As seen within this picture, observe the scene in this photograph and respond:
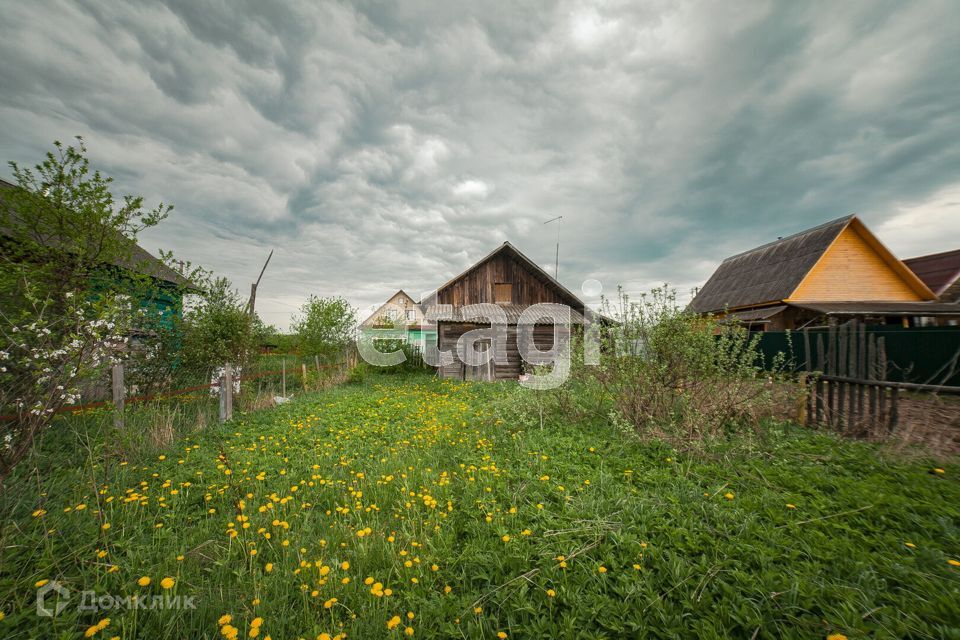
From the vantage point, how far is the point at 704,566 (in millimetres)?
2342

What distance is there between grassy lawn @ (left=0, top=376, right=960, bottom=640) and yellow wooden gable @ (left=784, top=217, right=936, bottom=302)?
17.0m

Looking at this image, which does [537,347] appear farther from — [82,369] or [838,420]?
[82,369]

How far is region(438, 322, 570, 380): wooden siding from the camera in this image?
15141mm

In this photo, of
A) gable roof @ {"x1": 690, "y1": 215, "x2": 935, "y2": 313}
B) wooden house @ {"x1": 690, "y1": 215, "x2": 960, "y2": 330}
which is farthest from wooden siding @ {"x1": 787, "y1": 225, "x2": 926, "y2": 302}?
gable roof @ {"x1": 690, "y1": 215, "x2": 935, "y2": 313}

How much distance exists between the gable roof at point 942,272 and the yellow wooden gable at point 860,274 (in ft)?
5.97

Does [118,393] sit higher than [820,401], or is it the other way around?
[118,393]

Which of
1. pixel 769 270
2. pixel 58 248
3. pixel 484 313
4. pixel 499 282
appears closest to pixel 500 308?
pixel 484 313

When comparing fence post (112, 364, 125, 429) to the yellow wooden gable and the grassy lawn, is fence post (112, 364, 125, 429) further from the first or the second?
the yellow wooden gable

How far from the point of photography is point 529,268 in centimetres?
1639

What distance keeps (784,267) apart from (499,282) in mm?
15265

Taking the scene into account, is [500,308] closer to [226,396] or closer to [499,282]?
[499,282]

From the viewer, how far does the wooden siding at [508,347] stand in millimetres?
15141

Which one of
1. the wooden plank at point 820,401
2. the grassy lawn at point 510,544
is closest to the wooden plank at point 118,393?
the grassy lawn at point 510,544

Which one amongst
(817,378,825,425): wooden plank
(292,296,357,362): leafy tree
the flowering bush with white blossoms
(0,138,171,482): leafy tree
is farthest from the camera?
(292,296,357,362): leafy tree
